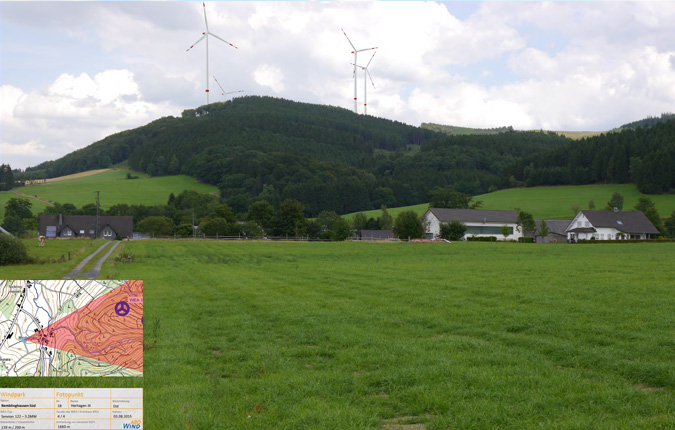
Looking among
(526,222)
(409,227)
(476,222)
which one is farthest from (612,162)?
(409,227)

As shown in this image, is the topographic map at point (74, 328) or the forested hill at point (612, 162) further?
the forested hill at point (612, 162)

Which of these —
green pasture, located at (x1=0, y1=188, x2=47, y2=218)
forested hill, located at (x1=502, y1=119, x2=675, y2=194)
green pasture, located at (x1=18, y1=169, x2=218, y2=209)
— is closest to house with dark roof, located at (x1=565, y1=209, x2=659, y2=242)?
forested hill, located at (x1=502, y1=119, x2=675, y2=194)

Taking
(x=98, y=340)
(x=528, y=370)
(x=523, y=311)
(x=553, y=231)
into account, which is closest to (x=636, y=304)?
(x=523, y=311)

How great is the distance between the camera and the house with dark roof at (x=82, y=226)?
12938cm

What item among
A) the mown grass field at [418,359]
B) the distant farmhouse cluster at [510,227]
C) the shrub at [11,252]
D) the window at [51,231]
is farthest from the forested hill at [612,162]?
the window at [51,231]

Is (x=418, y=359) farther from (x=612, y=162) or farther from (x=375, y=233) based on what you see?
(x=612, y=162)

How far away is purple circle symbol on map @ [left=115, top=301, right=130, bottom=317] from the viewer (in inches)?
219

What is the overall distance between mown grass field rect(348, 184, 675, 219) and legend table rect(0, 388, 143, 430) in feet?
425

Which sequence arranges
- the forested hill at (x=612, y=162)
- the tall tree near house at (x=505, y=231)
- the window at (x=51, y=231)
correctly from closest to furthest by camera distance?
1. the tall tree near house at (x=505, y=231)
2. the window at (x=51, y=231)
3. the forested hill at (x=612, y=162)

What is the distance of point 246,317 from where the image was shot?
1588 cm

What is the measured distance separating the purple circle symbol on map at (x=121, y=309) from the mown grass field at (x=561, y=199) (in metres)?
129

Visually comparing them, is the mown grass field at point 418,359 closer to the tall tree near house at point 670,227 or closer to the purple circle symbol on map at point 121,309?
the purple circle symbol on map at point 121,309

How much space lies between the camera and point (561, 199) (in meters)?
142

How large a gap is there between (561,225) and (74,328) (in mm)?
124268
